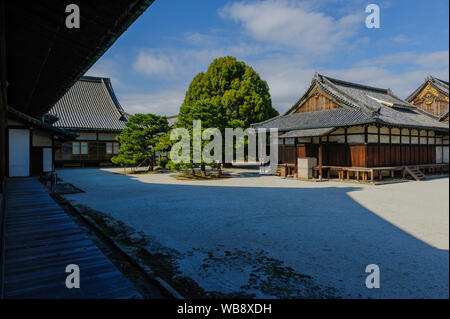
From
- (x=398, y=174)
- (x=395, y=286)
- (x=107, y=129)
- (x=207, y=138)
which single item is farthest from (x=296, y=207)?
(x=107, y=129)

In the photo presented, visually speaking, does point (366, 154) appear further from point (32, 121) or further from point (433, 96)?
point (433, 96)

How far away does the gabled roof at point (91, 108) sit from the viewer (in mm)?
28859

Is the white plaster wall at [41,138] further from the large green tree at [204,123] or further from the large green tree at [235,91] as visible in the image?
the large green tree at [235,91]

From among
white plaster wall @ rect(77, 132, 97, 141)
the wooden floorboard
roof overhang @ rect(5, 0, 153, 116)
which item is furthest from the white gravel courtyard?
white plaster wall @ rect(77, 132, 97, 141)

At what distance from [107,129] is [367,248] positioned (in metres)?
28.6

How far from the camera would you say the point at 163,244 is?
5402 millimetres

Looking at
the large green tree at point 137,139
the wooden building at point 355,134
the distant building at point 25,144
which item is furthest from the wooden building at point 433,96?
the distant building at point 25,144

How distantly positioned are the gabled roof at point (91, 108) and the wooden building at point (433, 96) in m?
30.9

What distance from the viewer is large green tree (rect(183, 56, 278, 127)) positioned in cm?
2673

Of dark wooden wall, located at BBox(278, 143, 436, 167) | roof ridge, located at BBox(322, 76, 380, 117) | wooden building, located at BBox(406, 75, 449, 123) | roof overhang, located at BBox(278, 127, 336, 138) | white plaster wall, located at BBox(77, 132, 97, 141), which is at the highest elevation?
wooden building, located at BBox(406, 75, 449, 123)

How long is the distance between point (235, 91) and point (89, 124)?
50.6 ft

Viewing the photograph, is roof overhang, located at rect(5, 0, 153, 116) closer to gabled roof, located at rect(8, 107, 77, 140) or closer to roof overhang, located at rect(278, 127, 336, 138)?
gabled roof, located at rect(8, 107, 77, 140)

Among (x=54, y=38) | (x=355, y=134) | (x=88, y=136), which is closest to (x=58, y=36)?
(x=54, y=38)
